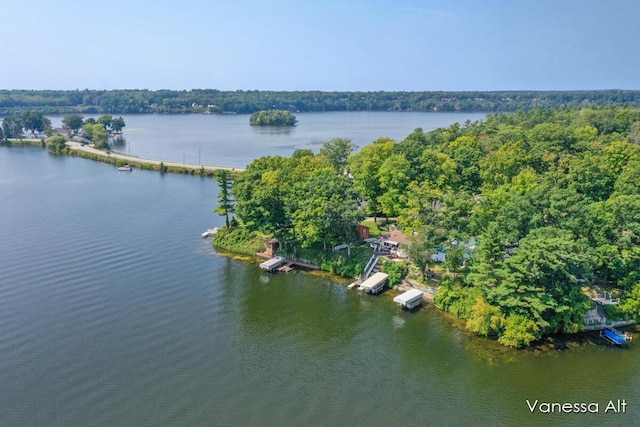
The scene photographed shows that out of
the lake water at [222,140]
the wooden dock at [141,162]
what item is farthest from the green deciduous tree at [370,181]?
the lake water at [222,140]

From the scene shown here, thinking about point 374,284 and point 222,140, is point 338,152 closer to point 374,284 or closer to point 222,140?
point 374,284

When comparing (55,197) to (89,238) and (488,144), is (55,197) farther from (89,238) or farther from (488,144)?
(488,144)

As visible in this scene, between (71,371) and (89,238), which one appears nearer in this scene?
(71,371)

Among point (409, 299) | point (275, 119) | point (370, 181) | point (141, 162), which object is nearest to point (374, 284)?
point (409, 299)

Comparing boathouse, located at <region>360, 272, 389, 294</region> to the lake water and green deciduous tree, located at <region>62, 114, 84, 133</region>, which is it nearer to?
the lake water

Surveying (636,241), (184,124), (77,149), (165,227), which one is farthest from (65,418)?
(184,124)

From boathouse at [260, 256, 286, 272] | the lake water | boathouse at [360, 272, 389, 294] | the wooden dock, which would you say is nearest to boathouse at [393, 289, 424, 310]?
boathouse at [360, 272, 389, 294]

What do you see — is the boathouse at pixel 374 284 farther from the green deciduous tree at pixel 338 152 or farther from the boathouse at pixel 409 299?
the green deciduous tree at pixel 338 152
